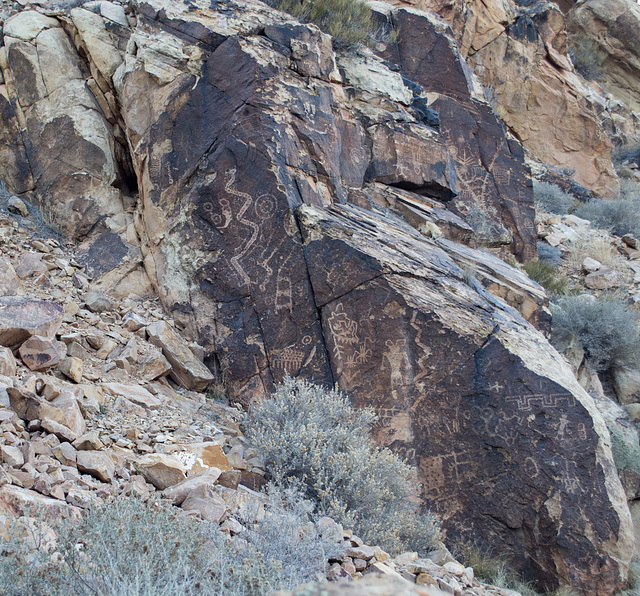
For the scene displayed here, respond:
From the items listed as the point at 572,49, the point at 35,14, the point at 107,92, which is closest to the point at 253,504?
the point at 107,92

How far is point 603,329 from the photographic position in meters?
7.42

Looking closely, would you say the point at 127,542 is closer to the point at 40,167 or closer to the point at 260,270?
the point at 260,270

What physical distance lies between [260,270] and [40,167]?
9.77 ft

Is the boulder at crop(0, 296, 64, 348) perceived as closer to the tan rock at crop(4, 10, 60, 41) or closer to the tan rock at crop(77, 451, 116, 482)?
the tan rock at crop(77, 451, 116, 482)

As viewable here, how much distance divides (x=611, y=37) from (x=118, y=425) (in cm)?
1863

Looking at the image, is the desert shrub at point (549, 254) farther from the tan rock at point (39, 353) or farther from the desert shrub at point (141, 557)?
the desert shrub at point (141, 557)

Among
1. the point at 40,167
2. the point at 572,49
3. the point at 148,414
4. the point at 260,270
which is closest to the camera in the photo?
the point at 148,414

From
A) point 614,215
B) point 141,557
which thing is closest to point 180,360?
point 141,557

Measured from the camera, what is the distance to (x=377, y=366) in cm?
497

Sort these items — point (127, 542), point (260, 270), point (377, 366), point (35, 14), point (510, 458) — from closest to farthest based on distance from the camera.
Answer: point (127, 542), point (510, 458), point (377, 366), point (260, 270), point (35, 14)

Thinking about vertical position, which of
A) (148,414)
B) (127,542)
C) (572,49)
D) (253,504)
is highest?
(572,49)

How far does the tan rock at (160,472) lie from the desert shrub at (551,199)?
977 centimetres

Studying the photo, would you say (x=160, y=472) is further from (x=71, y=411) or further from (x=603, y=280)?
(x=603, y=280)

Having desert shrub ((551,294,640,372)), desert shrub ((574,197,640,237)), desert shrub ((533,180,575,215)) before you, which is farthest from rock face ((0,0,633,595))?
desert shrub ((574,197,640,237))
